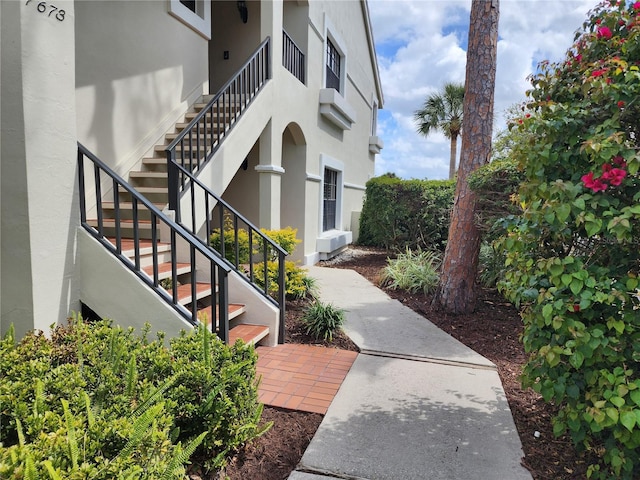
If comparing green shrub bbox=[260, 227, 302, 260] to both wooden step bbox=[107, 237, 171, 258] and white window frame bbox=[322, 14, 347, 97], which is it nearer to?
wooden step bbox=[107, 237, 171, 258]

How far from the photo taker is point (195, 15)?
7152 millimetres

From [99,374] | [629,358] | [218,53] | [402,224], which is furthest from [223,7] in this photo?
[629,358]

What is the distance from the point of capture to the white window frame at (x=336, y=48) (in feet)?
33.1

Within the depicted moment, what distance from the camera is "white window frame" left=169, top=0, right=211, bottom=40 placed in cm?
654

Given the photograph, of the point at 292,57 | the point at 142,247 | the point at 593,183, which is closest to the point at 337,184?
the point at 292,57

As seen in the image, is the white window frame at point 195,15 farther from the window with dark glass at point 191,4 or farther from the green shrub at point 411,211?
the green shrub at point 411,211

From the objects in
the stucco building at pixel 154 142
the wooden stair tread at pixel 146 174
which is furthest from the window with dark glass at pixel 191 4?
the wooden stair tread at pixel 146 174

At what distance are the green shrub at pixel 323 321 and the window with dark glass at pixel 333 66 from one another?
764 cm

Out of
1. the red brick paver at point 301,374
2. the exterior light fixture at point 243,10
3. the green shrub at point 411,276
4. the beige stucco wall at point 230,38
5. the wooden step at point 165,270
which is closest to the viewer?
the red brick paver at point 301,374

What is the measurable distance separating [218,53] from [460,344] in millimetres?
8234

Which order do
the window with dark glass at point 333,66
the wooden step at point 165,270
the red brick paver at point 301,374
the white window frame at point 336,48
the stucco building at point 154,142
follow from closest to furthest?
the stucco building at point 154,142 → the red brick paver at point 301,374 → the wooden step at point 165,270 → the white window frame at point 336,48 → the window with dark glass at point 333,66

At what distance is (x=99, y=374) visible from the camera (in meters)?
2.41

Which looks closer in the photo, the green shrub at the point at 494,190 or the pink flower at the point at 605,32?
the pink flower at the point at 605,32

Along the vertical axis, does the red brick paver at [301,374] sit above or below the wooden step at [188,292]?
below
